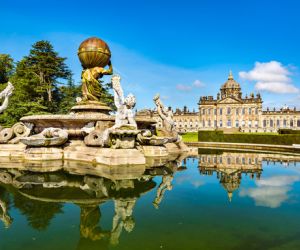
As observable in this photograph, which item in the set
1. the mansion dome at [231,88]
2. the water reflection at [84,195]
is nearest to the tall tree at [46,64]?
the water reflection at [84,195]

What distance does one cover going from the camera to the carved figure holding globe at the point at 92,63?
11211 mm

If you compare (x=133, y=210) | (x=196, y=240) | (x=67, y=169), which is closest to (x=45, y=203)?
(x=133, y=210)

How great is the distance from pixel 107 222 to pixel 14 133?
790 cm

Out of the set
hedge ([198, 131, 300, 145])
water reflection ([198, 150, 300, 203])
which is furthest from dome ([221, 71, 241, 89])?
water reflection ([198, 150, 300, 203])

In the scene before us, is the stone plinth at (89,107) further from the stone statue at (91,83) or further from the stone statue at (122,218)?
the stone statue at (122,218)

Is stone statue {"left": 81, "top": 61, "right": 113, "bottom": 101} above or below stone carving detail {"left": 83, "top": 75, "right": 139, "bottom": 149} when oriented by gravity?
above

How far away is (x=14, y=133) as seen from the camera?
1021cm

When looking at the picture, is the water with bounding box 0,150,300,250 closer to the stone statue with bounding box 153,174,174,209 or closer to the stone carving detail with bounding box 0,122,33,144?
the stone statue with bounding box 153,174,174,209

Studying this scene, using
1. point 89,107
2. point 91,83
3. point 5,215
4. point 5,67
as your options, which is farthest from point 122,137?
point 5,67

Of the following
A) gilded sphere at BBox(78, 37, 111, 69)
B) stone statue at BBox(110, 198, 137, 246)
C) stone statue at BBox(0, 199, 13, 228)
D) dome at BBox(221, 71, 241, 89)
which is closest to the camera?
stone statue at BBox(110, 198, 137, 246)

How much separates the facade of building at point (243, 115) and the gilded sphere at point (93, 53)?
67963 mm

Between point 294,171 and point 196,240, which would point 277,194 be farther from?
point 294,171

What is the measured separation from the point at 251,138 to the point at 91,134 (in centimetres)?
1521

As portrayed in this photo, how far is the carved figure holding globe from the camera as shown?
11.2 m
